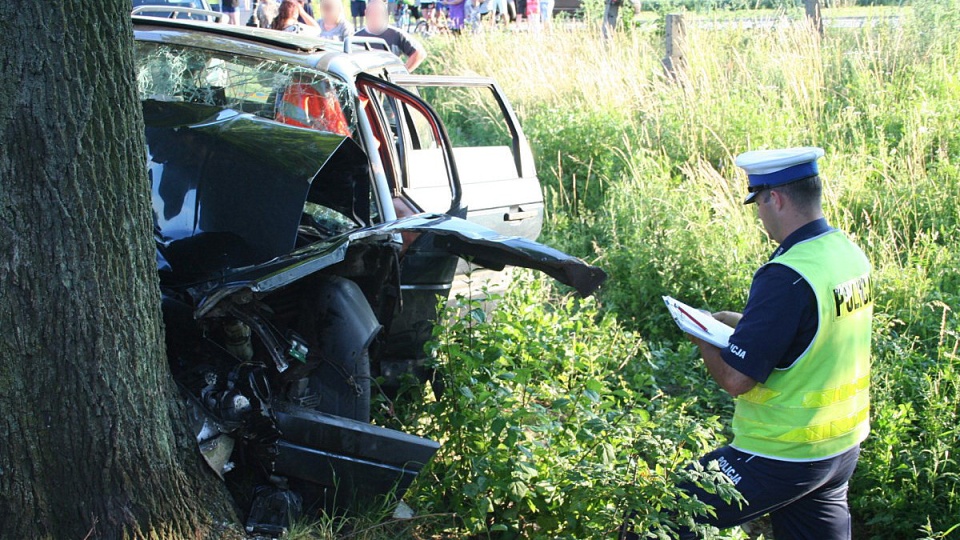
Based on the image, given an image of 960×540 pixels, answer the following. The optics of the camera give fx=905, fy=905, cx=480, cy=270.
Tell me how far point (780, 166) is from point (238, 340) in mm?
2094

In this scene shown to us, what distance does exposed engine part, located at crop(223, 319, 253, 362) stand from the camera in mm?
3461

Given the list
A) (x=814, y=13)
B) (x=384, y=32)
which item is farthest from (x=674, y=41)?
(x=384, y=32)

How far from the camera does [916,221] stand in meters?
6.63

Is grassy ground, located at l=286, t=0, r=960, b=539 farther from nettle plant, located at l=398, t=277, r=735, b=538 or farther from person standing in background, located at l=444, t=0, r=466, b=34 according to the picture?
person standing in background, located at l=444, t=0, r=466, b=34

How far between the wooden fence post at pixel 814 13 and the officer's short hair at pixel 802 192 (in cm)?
767

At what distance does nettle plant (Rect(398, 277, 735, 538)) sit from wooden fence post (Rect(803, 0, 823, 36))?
7.28m

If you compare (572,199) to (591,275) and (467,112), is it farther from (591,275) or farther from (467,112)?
(591,275)

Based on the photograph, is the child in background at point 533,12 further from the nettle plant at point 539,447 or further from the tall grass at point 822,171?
the nettle plant at point 539,447

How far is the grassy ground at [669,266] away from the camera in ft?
11.3

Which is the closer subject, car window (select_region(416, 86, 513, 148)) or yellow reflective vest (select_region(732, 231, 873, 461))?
yellow reflective vest (select_region(732, 231, 873, 461))

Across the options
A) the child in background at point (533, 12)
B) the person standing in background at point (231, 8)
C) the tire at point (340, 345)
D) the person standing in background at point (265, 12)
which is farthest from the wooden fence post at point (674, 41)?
the tire at point (340, 345)

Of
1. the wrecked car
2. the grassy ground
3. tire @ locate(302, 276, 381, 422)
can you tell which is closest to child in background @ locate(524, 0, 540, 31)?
the grassy ground

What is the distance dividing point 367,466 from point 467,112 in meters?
9.10

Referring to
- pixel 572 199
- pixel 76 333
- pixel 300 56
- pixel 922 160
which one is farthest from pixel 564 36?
pixel 76 333
